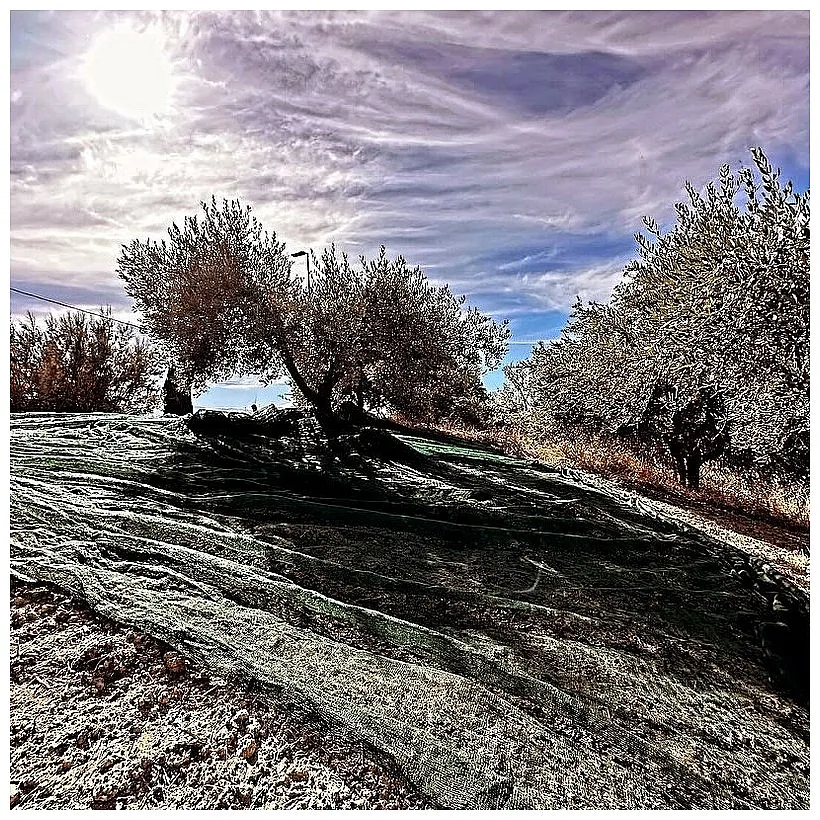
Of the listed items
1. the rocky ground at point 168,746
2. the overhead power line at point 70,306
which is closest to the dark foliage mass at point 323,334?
the overhead power line at point 70,306

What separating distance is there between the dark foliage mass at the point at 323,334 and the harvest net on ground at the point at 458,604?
52cm

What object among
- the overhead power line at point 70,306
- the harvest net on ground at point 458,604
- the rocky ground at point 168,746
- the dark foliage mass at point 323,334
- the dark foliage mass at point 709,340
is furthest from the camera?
the dark foliage mass at point 323,334

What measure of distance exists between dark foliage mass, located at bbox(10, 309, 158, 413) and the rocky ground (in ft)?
7.09

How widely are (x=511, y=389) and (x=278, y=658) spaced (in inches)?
87.7

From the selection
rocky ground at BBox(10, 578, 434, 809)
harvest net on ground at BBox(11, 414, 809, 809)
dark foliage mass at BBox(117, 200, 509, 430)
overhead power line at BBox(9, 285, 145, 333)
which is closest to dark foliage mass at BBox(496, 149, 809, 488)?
harvest net on ground at BBox(11, 414, 809, 809)

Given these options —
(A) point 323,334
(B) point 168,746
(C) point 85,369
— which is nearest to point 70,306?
(C) point 85,369

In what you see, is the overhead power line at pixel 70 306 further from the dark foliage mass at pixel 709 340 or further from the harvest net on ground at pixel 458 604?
the dark foliage mass at pixel 709 340

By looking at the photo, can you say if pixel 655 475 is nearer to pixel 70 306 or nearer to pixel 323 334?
pixel 323 334

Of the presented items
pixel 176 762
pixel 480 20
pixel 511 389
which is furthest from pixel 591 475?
pixel 176 762

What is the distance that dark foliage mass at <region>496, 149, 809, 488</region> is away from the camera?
2205 millimetres

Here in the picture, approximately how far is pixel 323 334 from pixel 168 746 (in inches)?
97.5

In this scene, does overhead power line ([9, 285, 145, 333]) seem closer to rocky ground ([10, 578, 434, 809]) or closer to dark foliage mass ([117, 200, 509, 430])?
dark foliage mass ([117, 200, 509, 430])

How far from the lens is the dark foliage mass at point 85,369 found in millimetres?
3578

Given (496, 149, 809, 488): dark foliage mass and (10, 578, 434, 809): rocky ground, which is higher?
(496, 149, 809, 488): dark foliage mass
